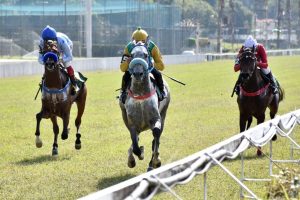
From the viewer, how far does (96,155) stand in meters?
13.0

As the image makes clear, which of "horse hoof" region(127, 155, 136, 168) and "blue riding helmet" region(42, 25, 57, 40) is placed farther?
"blue riding helmet" region(42, 25, 57, 40)

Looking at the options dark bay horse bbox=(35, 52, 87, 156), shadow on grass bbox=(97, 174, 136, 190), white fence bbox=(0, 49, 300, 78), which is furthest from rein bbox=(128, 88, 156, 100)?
white fence bbox=(0, 49, 300, 78)

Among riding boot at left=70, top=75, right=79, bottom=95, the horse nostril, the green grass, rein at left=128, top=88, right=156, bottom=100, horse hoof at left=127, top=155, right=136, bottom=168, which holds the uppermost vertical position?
the horse nostril

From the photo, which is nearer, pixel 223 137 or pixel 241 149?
pixel 241 149

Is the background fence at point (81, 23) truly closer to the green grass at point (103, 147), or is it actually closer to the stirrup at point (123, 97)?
the green grass at point (103, 147)

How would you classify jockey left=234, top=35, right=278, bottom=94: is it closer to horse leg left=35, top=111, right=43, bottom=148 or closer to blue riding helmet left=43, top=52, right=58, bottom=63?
blue riding helmet left=43, top=52, right=58, bottom=63

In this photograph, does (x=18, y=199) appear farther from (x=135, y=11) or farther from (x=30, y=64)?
(x=135, y=11)

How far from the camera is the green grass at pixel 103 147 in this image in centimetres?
989

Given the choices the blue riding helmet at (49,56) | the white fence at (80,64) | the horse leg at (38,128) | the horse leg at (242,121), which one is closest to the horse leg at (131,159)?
the blue riding helmet at (49,56)

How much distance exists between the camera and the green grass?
9.89 metres

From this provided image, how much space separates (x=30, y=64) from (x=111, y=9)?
27708 millimetres

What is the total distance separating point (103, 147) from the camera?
1408 centimetres

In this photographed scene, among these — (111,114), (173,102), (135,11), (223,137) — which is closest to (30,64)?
(173,102)

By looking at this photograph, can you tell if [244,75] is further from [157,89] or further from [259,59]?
[157,89]
